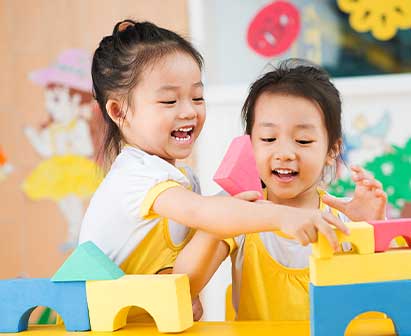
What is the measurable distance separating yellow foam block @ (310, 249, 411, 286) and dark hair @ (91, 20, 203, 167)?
412 millimetres

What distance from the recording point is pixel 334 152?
1143 mm

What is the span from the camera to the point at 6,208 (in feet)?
8.00

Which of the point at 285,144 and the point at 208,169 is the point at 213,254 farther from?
the point at 208,169

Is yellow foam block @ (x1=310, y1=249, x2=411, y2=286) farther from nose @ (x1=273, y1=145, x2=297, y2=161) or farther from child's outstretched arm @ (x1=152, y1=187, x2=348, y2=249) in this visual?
nose @ (x1=273, y1=145, x2=297, y2=161)

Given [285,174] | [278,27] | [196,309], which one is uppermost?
[278,27]

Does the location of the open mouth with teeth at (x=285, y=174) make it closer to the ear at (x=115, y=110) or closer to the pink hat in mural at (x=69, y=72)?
the ear at (x=115, y=110)

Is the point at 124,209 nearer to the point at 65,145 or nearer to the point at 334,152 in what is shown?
the point at 334,152

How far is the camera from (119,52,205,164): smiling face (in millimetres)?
958

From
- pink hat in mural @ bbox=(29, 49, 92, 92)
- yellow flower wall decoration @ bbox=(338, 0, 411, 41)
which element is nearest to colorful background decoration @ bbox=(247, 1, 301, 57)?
yellow flower wall decoration @ bbox=(338, 0, 411, 41)

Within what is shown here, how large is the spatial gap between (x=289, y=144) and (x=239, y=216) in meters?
0.31

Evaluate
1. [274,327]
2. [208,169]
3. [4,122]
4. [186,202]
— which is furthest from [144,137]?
[4,122]

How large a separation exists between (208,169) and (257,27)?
1.62 feet

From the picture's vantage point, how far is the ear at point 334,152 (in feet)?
3.71

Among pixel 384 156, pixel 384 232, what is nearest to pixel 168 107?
pixel 384 232
